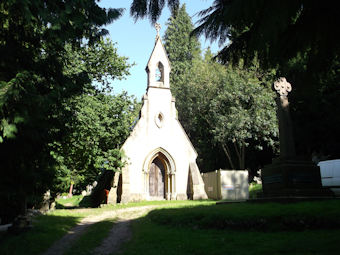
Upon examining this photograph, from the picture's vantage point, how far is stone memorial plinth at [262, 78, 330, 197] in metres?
10.7

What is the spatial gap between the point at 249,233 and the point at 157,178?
51.1ft

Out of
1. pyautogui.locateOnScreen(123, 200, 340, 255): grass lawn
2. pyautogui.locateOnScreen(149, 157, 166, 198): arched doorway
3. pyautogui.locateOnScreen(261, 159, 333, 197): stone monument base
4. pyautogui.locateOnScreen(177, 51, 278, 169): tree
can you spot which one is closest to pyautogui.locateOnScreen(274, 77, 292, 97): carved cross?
pyautogui.locateOnScreen(261, 159, 333, 197): stone monument base

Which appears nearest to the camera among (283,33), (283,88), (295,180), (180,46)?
(283,33)

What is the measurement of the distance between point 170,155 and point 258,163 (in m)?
13.7

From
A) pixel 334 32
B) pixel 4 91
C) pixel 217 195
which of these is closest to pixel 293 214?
pixel 334 32

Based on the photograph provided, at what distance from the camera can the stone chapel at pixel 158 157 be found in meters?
20.7

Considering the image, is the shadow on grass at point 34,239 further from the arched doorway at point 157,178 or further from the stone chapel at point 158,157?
the arched doorway at point 157,178

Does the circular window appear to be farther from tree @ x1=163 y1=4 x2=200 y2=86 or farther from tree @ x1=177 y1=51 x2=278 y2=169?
tree @ x1=163 y1=4 x2=200 y2=86

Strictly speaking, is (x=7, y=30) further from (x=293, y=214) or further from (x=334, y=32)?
(x=293, y=214)

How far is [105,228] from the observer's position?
9.23 meters

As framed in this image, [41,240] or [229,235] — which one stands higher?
[229,235]

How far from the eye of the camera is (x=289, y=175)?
10.8 meters

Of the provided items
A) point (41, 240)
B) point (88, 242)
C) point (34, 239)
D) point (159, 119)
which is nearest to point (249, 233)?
point (88, 242)

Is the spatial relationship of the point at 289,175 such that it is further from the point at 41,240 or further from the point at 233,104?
the point at 233,104
